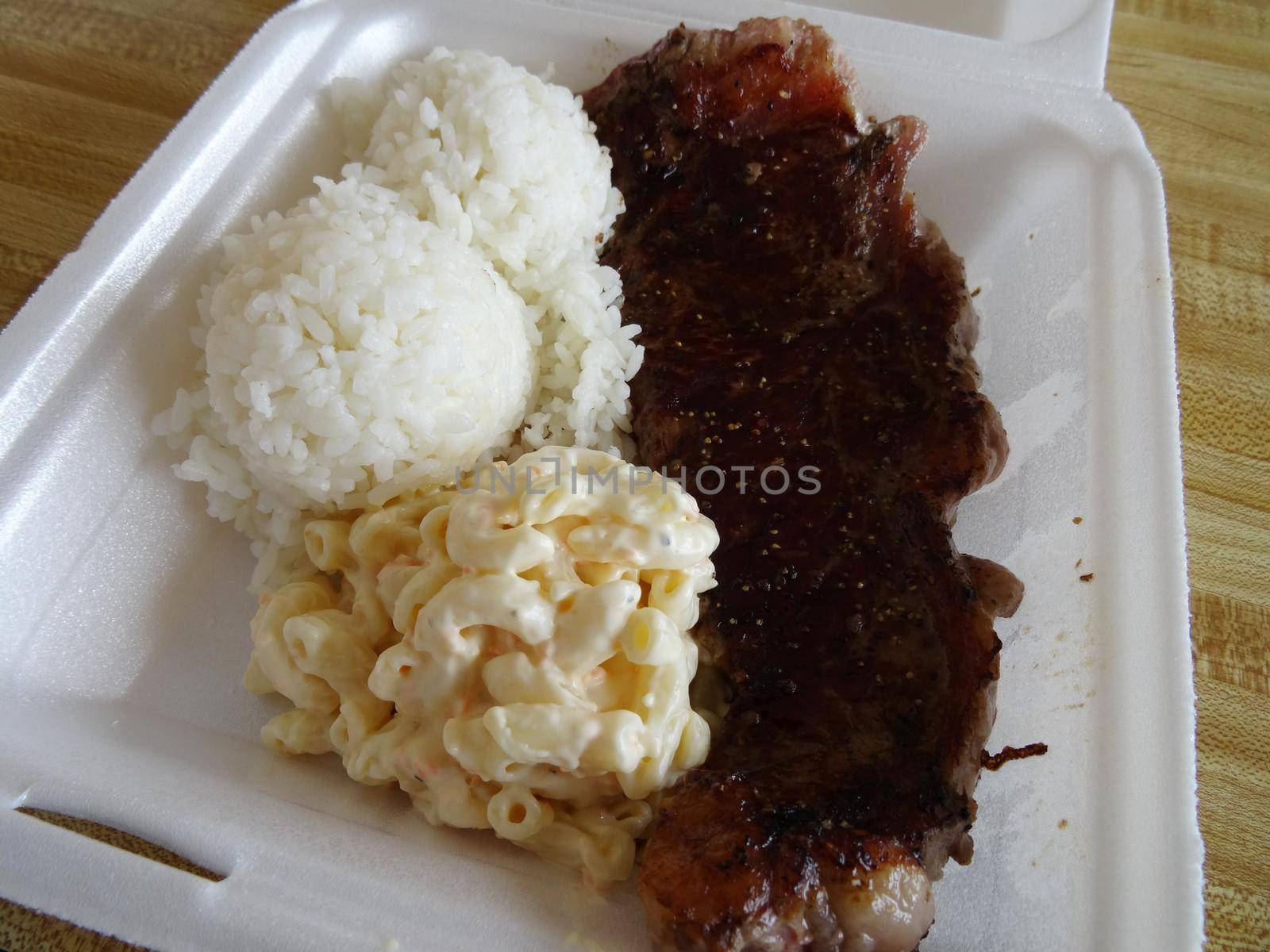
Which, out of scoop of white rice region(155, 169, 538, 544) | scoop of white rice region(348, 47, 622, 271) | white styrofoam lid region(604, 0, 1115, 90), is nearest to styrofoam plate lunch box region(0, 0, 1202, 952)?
white styrofoam lid region(604, 0, 1115, 90)

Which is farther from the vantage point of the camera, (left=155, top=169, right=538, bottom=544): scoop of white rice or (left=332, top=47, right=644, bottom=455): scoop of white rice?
(left=332, top=47, right=644, bottom=455): scoop of white rice

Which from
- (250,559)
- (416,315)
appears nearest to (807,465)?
(416,315)

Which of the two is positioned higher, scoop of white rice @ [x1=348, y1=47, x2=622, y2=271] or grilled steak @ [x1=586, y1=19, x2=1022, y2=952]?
scoop of white rice @ [x1=348, y1=47, x2=622, y2=271]

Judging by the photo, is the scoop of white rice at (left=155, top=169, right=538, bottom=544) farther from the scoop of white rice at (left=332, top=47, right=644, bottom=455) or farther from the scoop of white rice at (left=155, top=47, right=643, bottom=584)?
the scoop of white rice at (left=332, top=47, right=644, bottom=455)

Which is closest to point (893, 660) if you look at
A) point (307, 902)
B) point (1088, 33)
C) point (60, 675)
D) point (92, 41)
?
point (307, 902)

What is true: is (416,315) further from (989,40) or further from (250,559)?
(989,40)

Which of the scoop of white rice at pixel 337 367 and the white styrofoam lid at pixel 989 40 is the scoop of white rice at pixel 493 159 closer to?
the scoop of white rice at pixel 337 367

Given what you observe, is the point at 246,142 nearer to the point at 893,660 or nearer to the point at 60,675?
the point at 60,675
